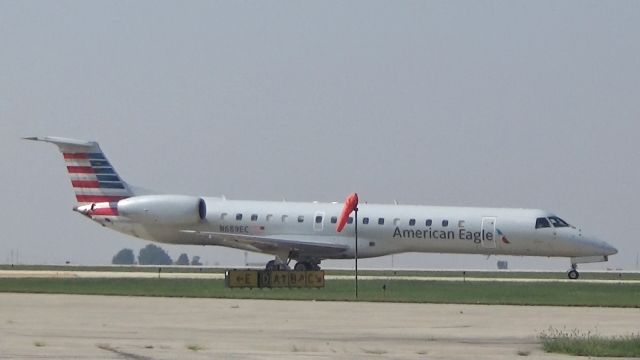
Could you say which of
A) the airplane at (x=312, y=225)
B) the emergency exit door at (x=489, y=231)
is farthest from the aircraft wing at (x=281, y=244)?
the emergency exit door at (x=489, y=231)

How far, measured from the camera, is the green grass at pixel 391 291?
41625 millimetres

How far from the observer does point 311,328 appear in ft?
94.2

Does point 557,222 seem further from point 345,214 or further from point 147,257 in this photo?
point 147,257

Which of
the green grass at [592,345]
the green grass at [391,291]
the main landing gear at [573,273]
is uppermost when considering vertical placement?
the main landing gear at [573,273]

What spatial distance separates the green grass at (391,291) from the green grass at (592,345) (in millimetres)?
13433

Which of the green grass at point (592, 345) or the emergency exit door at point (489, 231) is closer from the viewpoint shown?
the green grass at point (592, 345)

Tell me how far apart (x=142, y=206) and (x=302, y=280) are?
19573 mm

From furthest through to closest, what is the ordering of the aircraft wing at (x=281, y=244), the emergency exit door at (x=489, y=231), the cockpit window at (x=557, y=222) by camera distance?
1. the aircraft wing at (x=281, y=244)
2. the cockpit window at (x=557, y=222)
3. the emergency exit door at (x=489, y=231)

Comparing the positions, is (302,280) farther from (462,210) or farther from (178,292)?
(462,210)

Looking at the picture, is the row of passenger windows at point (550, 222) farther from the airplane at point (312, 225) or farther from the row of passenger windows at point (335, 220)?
the row of passenger windows at point (335, 220)

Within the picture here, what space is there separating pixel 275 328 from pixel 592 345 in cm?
716

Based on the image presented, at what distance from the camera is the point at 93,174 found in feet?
230

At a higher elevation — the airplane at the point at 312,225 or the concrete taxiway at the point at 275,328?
the airplane at the point at 312,225

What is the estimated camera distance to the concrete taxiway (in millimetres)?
22906
